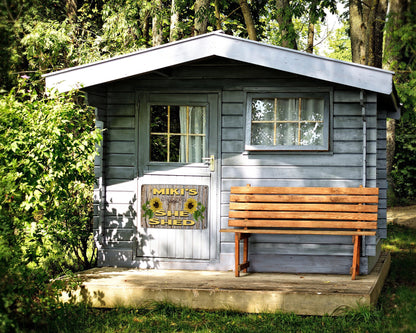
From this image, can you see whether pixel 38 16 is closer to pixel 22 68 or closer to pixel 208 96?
pixel 22 68

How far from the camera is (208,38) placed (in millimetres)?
7473

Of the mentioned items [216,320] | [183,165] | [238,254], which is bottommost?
[216,320]

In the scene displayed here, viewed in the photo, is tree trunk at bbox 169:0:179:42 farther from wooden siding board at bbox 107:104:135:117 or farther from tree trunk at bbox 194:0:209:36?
wooden siding board at bbox 107:104:135:117

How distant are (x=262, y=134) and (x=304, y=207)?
3.78ft

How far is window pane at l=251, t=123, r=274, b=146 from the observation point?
7980 mm

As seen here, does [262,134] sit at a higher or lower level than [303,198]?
higher

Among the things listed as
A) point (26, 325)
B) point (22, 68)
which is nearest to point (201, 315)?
point (26, 325)

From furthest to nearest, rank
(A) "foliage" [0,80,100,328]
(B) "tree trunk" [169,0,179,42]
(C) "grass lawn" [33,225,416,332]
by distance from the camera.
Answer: (B) "tree trunk" [169,0,179,42], (C) "grass lawn" [33,225,416,332], (A) "foliage" [0,80,100,328]

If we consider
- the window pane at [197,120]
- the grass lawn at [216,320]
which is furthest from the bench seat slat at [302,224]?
the window pane at [197,120]

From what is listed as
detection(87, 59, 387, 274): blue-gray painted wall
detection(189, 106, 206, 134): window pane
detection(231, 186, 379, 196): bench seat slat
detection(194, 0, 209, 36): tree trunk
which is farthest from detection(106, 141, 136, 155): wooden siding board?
detection(194, 0, 209, 36): tree trunk

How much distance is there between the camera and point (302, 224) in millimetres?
7504

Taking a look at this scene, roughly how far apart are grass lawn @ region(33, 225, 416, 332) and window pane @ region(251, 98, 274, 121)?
8.88 feet

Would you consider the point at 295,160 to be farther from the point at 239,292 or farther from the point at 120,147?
the point at 120,147

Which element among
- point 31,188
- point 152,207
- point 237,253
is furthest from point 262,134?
point 31,188
